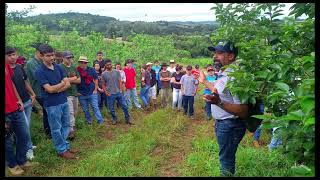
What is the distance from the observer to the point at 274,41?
3.16 meters

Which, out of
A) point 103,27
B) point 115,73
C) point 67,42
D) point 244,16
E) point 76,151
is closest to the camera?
point 244,16

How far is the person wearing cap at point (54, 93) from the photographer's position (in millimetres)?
5656

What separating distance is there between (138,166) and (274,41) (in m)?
3.47

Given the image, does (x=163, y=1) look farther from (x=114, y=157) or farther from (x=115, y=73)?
(x=115, y=73)

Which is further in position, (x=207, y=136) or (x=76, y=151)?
(x=207, y=136)

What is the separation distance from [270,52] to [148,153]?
3.98m

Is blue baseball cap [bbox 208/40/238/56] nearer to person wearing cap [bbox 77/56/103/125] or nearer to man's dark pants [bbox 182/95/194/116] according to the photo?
person wearing cap [bbox 77/56/103/125]

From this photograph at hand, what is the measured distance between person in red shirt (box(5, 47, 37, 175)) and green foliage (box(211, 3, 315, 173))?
271cm

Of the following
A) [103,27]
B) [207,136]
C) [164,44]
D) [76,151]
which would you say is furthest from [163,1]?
[103,27]

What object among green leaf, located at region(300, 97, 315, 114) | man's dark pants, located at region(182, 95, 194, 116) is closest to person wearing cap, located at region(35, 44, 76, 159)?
green leaf, located at region(300, 97, 315, 114)

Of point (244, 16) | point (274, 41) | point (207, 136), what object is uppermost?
point (244, 16)

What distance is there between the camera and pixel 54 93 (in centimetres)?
579

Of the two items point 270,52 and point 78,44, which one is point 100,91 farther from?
point 270,52

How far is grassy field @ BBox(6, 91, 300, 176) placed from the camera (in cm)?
535
